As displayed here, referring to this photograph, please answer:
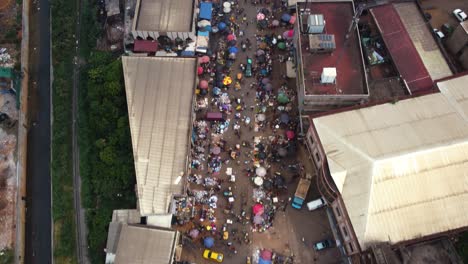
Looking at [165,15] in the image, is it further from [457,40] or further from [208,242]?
[457,40]

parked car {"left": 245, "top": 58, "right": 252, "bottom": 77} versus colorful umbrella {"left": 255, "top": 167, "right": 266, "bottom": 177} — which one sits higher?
parked car {"left": 245, "top": 58, "right": 252, "bottom": 77}

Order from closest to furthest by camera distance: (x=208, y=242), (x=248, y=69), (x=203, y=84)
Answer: (x=208, y=242) < (x=203, y=84) < (x=248, y=69)

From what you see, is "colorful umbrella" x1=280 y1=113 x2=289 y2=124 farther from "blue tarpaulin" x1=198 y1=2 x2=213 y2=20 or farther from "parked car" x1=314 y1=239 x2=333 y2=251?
"blue tarpaulin" x1=198 y1=2 x2=213 y2=20

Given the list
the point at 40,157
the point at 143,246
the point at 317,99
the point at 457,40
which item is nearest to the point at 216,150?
the point at 317,99

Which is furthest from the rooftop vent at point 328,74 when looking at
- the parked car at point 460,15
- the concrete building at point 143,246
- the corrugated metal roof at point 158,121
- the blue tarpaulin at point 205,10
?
the parked car at point 460,15

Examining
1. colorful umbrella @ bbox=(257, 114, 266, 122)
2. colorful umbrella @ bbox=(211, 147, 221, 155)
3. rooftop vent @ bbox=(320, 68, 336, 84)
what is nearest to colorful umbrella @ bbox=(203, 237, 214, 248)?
colorful umbrella @ bbox=(211, 147, 221, 155)

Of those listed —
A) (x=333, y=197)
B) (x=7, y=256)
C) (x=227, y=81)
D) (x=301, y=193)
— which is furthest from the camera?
(x=227, y=81)
